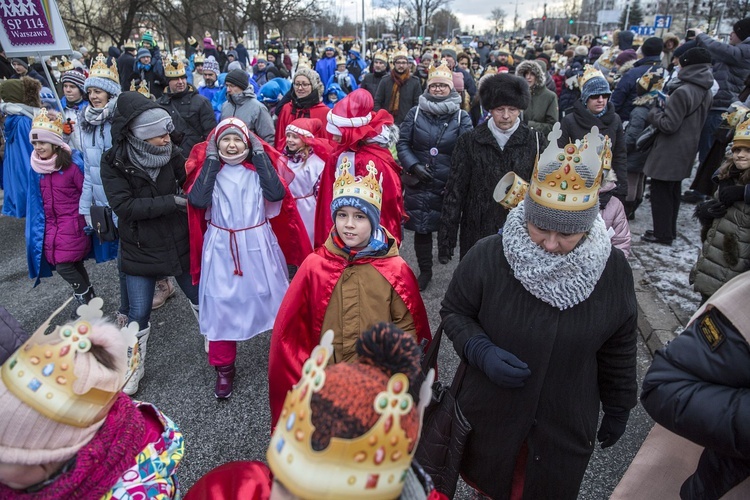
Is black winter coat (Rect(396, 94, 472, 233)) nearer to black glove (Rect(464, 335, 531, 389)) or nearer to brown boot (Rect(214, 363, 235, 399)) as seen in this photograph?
brown boot (Rect(214, 363, 235, 399))

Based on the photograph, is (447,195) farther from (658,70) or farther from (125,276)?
(658,70)

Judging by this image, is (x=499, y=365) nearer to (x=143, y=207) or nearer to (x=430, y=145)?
(x=143, y=207)

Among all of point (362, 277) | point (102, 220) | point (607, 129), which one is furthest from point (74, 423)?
point (607, 129)

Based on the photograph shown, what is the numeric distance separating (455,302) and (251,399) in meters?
2.13

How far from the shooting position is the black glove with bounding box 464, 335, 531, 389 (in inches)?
72.3

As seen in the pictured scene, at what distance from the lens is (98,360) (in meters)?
1.40

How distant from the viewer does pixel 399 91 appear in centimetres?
811

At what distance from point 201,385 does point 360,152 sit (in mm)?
2344

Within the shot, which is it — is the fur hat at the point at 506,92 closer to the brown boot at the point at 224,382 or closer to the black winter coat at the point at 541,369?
the black winter coat at the point at 541,369

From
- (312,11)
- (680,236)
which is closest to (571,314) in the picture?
(680,236)

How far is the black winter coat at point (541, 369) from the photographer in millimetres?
1882

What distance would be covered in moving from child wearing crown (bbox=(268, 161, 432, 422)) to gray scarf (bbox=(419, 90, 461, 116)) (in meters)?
2.20

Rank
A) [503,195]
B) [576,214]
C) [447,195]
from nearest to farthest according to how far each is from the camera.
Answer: [576,214]
[503,195]
[447,195]

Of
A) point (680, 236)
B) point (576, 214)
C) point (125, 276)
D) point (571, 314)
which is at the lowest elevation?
point (680, 236)
